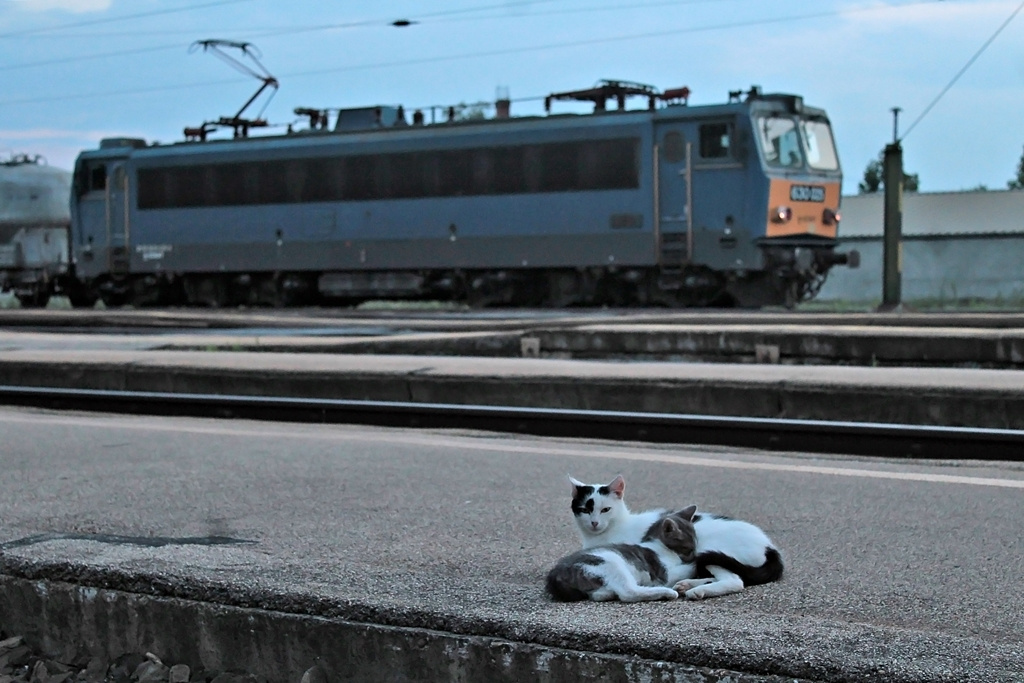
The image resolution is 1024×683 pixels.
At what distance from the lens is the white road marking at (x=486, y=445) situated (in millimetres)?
6117

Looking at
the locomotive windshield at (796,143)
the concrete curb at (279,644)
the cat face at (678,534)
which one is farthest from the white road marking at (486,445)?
the locomotive windshield at (796,143)

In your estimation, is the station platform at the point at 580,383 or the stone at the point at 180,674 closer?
the stone at the point at 180,674

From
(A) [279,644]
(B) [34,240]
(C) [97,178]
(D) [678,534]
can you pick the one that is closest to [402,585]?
(A) [279,644]

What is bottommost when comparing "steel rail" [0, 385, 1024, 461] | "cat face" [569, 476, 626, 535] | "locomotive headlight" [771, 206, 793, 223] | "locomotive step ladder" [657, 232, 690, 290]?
"steel rail" [0, 385, 1024, 461]

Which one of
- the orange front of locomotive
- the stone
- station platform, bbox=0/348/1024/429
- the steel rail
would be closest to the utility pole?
the orange front of locomotive

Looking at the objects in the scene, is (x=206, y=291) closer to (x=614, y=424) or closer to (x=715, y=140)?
(x=715, y=140)

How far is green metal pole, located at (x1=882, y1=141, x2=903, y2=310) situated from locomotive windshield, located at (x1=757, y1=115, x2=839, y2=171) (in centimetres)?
147

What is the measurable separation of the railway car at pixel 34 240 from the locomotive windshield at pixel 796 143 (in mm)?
16760

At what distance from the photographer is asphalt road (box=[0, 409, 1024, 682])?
327 centimetres

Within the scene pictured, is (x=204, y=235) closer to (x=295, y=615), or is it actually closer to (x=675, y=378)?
(x=675, y=378)

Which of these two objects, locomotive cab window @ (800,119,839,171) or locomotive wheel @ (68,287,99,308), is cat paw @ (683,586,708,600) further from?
locomotive wheel @ (68,287,99,308)

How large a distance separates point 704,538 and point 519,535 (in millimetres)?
1006

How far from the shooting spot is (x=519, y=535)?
4.76 meters

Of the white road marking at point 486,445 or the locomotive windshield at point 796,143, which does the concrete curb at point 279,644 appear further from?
the locomotive windshield at point 796,143
